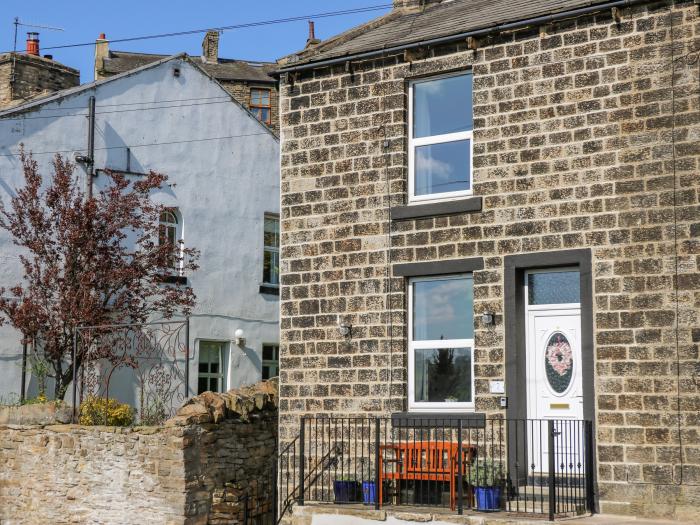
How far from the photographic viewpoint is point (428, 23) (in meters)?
15.6

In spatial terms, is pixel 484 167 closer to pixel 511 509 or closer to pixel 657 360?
pixel 657 360

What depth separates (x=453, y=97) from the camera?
568 inches

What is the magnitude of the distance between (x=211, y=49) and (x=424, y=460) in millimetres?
25805

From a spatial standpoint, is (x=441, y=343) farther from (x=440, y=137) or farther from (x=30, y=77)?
(x=30, y=77)

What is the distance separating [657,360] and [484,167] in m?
3.32

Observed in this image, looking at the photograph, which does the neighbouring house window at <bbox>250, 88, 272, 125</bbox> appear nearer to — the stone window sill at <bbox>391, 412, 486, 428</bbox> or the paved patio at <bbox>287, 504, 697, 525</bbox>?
the stone window sill at <bbox>391, 412, 486, 428</bbox>

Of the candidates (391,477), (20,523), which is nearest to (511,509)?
(391,477)

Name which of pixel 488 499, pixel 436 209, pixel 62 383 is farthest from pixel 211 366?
pixel 488 499

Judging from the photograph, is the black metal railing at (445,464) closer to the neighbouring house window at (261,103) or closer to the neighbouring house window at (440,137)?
the neighbouring house window at (440,137)

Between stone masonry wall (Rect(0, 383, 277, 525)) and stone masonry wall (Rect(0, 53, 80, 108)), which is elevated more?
stone masonry wall (Rect(0, 53, 80, 108))

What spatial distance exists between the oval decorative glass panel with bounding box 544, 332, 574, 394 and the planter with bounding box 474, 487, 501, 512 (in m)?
1.58

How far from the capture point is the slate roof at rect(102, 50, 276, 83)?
3400 centimetres

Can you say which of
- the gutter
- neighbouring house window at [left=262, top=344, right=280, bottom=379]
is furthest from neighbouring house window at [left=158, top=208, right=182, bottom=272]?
the gutter

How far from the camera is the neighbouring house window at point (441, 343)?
13.9 metres
